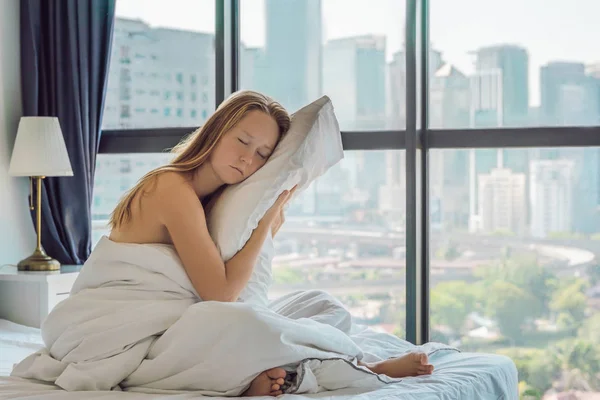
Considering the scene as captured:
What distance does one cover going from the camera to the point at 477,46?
3.39m

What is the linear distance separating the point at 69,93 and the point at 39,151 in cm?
46

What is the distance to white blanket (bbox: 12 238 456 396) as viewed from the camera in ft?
5.86

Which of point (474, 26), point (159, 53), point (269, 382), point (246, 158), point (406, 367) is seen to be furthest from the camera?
point (159, 53)

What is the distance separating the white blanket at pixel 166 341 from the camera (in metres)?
1.79

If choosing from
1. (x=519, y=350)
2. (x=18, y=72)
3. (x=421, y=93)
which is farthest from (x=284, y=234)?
(x=18, y=72)

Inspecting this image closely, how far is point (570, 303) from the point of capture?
320 cm

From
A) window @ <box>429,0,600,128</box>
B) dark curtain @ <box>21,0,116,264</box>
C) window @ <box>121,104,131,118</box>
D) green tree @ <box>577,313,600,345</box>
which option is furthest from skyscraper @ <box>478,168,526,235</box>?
dark curtain @ <box>21,0,116,264</box>

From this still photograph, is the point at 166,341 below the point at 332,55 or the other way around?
below

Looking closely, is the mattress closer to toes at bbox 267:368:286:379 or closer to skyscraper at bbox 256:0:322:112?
toes at bbox 267:368:286:379

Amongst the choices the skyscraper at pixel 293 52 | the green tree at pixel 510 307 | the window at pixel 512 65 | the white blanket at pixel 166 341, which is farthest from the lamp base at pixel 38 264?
the green tree at pixel 510 307

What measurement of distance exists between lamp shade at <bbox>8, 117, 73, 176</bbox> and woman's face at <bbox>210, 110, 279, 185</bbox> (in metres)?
1.56

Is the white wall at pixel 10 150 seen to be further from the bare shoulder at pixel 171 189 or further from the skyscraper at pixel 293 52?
the bare shoulder at pixel 171 189

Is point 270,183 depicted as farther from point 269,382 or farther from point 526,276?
point 526,276

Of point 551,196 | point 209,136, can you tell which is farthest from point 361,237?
point 209,136
